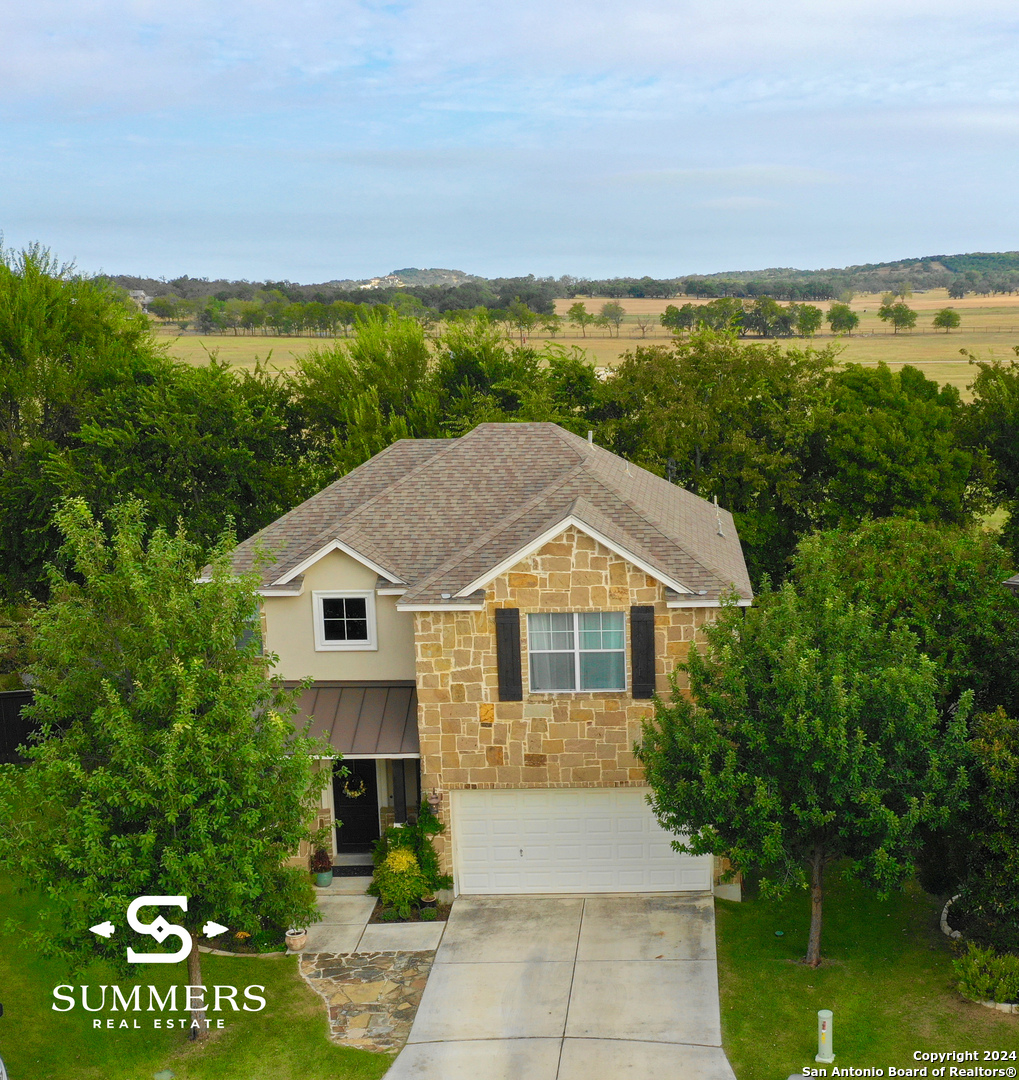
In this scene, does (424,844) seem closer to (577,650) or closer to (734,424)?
(577,650)

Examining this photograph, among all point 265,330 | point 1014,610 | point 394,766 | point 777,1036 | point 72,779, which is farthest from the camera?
point 265,330

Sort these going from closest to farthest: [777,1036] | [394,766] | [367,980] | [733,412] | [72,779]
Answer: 1. [72,779]
2. [777,1036]
3. [367,980]
4. [394,766]
5. [733,412]

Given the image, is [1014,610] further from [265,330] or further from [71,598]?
[265,330]

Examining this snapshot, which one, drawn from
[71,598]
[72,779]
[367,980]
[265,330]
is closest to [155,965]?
[367,980]

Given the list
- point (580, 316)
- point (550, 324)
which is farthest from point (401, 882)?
point (580, 316)

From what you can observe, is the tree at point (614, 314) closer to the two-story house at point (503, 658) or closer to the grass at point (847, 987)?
the two-story house at point (503, 658)

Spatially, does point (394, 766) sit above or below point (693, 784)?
below

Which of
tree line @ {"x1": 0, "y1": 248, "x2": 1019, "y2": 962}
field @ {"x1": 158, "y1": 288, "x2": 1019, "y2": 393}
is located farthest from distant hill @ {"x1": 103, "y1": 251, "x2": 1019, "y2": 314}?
tree line @ {"x1": 0, "y1": 248, "x2": 1019, "y2": 962}

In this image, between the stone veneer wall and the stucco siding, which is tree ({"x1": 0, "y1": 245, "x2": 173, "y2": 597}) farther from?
the stone veneer wall
